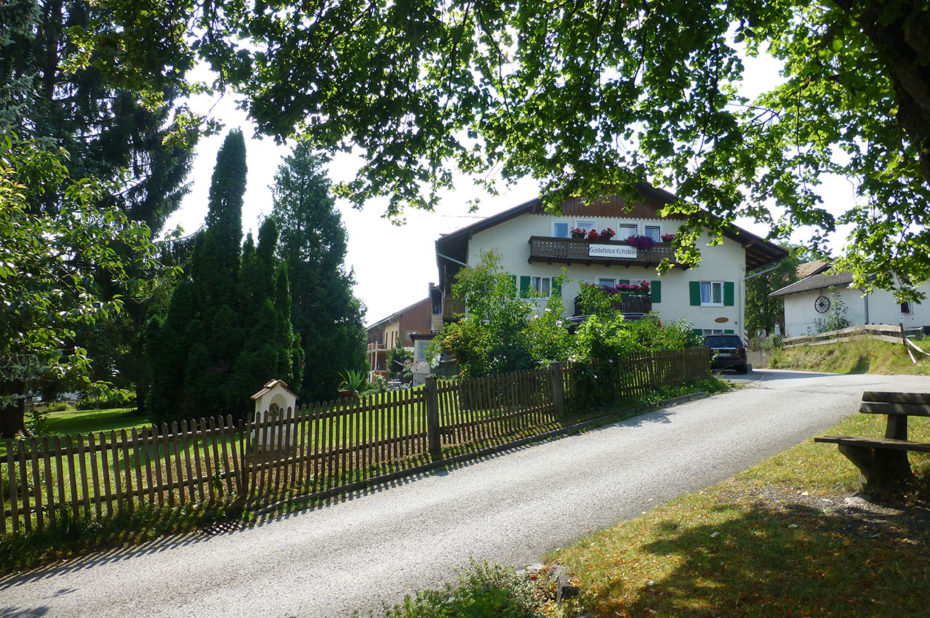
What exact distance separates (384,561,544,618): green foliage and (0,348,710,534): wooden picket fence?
4.75 meters

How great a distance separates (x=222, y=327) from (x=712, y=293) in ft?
82.9

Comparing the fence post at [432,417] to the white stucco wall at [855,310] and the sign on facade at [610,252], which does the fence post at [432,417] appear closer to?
the sign on facade at [610,252]

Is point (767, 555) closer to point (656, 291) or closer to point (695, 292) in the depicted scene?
point (656, 291)

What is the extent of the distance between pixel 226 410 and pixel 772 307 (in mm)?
60353

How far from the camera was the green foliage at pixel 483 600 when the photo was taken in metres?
3.96

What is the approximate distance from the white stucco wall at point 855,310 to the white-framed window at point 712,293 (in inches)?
266

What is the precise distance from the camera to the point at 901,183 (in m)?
8.62

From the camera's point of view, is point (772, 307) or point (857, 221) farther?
point (772, 307)

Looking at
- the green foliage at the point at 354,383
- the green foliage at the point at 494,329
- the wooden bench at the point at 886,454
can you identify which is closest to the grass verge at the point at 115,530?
the wooden bench at the point at 886,454

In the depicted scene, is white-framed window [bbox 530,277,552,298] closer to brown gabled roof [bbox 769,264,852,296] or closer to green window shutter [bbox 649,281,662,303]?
Result: green window shutter [bbox 649,281,662,303]

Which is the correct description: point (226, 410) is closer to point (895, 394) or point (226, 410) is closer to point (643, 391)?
point (643, 391)

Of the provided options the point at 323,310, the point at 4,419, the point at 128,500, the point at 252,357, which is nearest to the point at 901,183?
the point at 128,500

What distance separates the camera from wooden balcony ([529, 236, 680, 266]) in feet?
97.6

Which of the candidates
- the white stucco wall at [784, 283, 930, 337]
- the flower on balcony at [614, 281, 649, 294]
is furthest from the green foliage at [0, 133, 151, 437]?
the white stucco wall at [784, 283, 930, 337]
